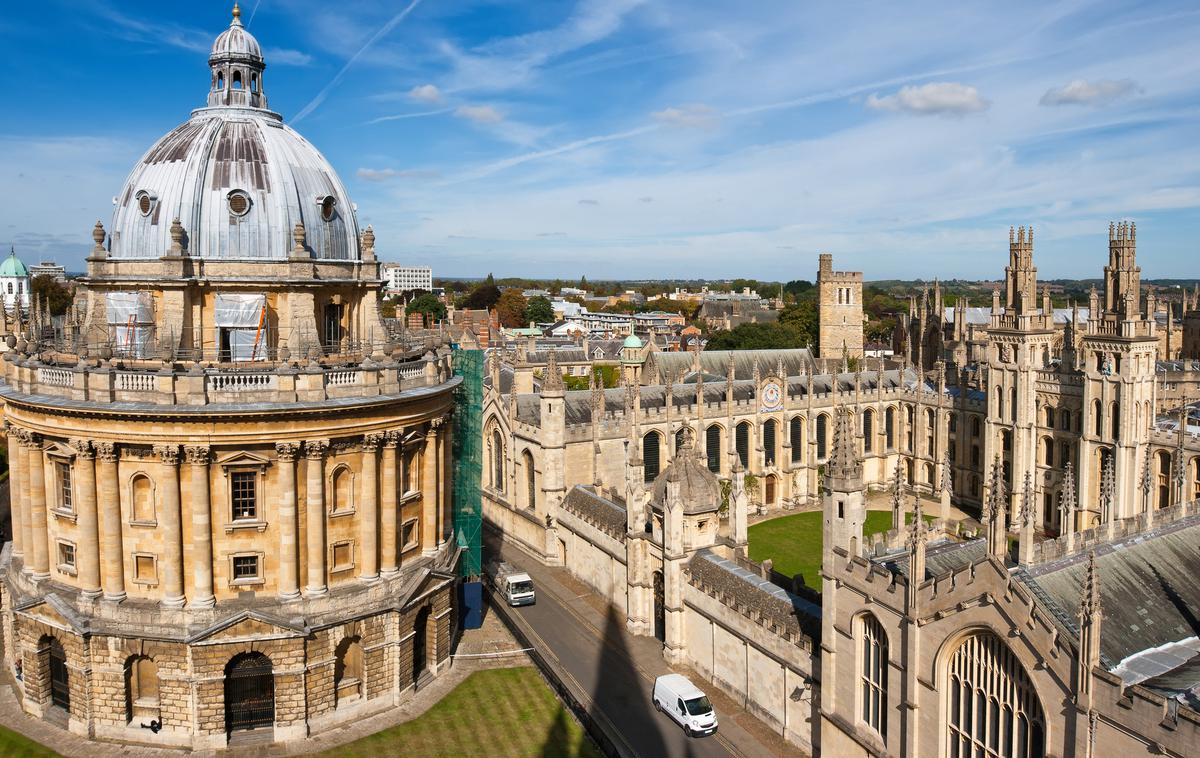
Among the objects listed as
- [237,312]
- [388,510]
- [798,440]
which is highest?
[237,312]

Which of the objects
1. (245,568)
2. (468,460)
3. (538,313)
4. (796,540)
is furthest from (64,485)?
(538,313)

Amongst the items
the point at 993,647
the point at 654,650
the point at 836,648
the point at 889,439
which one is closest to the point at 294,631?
the point at 654,650

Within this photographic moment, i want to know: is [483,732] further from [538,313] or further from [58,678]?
[538,313]

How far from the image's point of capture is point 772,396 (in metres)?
53.7

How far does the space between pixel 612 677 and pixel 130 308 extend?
2072 centimetres

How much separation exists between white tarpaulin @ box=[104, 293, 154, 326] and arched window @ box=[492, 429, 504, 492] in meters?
22.2

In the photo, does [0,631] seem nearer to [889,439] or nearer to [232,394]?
[232,394]

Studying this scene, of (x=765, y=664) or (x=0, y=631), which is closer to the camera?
(x=765, y=664)

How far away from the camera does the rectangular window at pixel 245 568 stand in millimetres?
26938

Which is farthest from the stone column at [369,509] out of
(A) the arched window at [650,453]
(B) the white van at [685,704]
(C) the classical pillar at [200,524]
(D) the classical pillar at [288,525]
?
(A) the arched window at [650,453]

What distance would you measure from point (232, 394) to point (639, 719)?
53.0ft

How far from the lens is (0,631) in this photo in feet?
114

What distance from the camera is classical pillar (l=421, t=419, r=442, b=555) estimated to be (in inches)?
1220

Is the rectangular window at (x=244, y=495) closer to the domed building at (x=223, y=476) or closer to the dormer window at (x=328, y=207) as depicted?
the domed building at (x=223, y=476)
